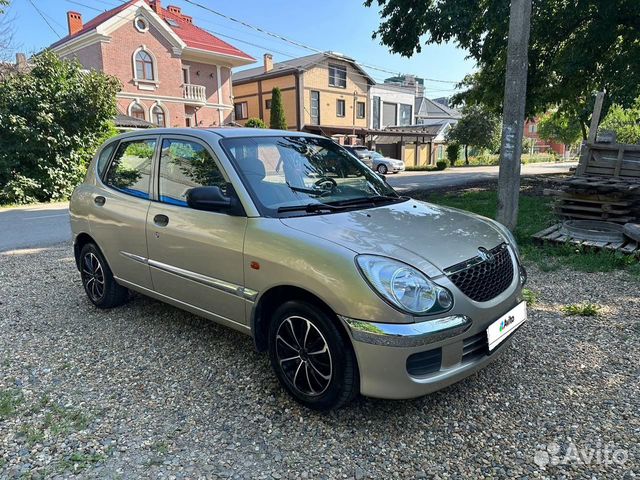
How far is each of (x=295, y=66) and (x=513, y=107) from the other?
107 feet

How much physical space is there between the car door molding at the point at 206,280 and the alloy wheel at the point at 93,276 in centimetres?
83

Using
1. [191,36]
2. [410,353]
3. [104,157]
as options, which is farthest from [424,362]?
[191,36]

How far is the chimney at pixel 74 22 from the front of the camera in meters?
28.8

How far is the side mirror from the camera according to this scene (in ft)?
9.57

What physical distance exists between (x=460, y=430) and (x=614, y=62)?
13272mm

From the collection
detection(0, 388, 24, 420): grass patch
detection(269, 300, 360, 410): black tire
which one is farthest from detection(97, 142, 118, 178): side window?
detection(269, 300, 360, 410): black tire

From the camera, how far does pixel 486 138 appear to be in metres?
35.8

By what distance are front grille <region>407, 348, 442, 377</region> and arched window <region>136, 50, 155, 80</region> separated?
27644 millimetres

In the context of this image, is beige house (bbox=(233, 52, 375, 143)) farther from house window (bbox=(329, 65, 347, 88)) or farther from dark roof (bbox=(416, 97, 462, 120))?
dark roof (bbox=(416, 97, 462, 120))

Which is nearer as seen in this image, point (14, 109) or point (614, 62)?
point (614, 62)

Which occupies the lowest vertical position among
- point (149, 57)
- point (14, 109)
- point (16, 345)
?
point (16, 345)

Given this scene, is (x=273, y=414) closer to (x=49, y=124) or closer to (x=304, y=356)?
(x=304, y=356)

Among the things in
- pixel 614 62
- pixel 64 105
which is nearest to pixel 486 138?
pixel 614 62

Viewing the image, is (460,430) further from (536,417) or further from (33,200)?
(33,200)
